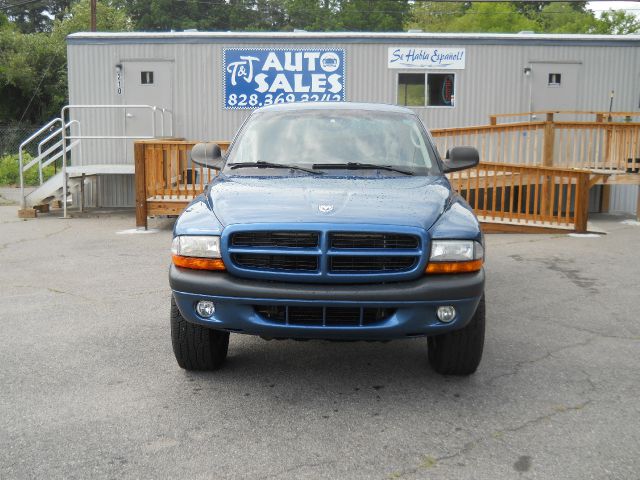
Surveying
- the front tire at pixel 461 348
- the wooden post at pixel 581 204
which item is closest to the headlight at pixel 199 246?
the front tire at pixel 461 348

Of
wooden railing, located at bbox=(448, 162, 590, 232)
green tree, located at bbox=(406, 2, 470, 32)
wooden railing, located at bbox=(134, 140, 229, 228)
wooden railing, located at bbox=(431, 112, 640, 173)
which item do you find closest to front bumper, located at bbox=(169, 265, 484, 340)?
wooden railing, located at bbox=(134, 140, 229, 228)

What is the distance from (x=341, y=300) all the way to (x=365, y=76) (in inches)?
513

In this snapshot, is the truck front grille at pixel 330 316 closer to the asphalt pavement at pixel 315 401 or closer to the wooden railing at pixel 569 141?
the asphalt pavement at pixel 315 401

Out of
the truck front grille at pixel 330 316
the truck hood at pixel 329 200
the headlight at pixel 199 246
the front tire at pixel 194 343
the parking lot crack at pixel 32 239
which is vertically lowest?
the parking lot crack at pixel 32 239

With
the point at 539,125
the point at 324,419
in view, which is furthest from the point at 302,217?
the point at 539,125

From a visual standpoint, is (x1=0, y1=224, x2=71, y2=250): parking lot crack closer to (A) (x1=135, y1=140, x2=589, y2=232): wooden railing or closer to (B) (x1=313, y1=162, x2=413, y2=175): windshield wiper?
(A) (x1=135, y1=140, x2=589, y2=232): wooden railing

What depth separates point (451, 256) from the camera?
159 inches

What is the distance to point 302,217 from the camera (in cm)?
406

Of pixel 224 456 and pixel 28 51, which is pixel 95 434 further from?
pixel 28 51

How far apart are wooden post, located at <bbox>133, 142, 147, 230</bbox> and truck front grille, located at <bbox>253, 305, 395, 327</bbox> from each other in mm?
8579

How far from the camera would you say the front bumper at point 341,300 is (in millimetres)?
3943

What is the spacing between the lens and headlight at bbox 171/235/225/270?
161 inches

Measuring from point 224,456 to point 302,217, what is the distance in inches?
52.7

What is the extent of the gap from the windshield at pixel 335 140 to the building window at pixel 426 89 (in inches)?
431
